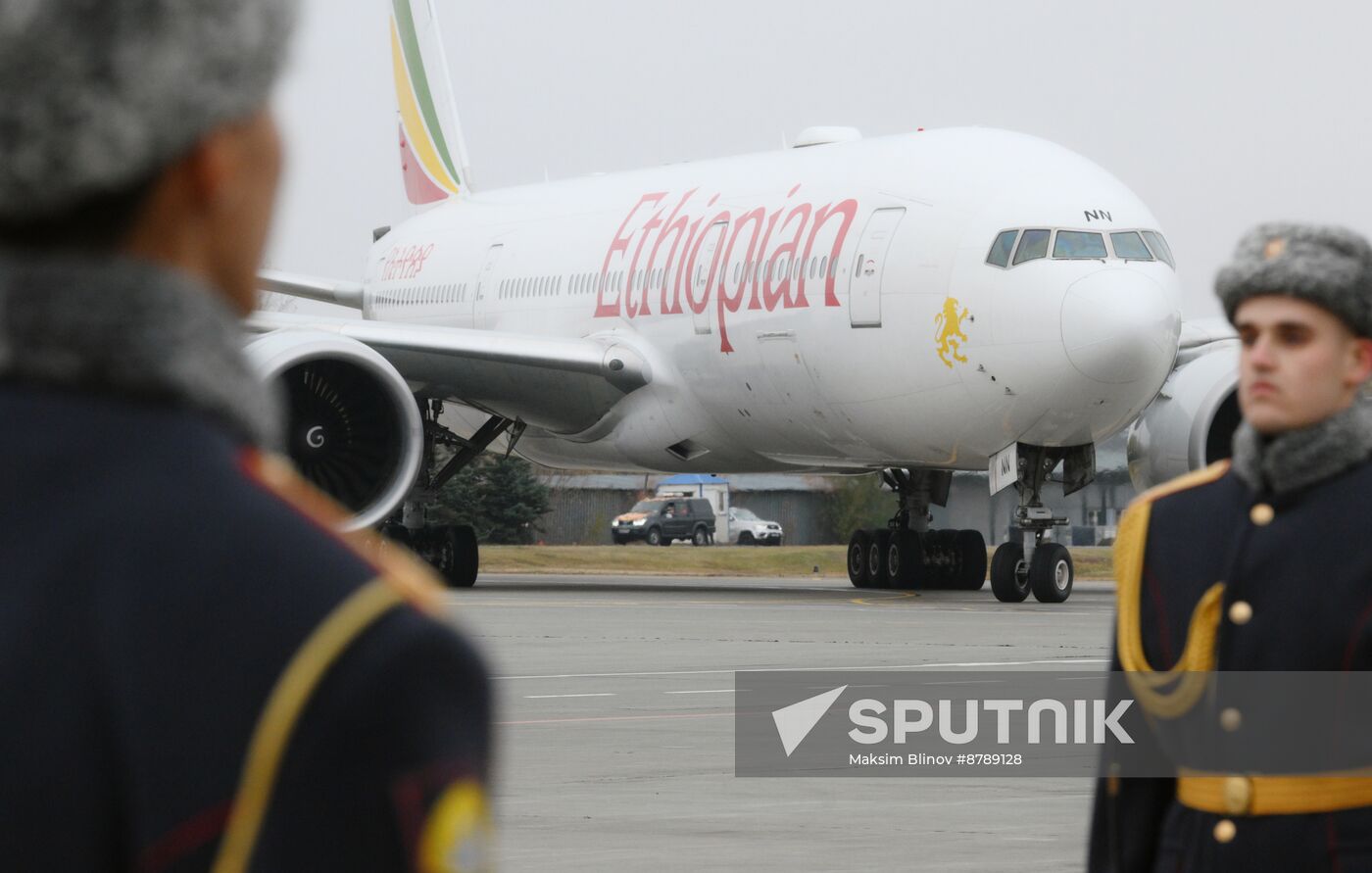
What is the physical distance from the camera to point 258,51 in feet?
3.54

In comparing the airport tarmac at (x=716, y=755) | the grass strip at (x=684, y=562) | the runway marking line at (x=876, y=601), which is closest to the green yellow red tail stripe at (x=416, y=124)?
the grass strip at (x=684, y=562)

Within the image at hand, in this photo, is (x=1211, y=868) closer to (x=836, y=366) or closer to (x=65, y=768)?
(x=65, y=768)

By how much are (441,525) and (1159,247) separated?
737 cm

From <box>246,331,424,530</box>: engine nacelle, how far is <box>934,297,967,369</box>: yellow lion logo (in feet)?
13.1

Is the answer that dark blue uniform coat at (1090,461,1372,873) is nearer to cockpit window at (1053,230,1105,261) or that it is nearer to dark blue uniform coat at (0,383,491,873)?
dark blue uniform coat at (0,383,491,873)

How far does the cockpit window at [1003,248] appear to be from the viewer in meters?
16.1

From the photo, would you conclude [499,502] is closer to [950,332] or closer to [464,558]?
[464,558]

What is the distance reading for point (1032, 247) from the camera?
16.1 m

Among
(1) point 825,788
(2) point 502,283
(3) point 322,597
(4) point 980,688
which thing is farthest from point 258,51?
(2) point 502,283

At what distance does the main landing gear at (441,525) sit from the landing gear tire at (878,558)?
12.0 feet

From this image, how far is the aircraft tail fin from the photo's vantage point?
89.0ft

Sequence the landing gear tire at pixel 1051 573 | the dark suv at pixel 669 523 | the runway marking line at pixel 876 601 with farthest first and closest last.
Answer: the dark suv at pixel 669 523 < the runway marking line at pixel 876 601 < the landing gear tire at pixel 1051 573

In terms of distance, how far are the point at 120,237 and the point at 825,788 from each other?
573cm

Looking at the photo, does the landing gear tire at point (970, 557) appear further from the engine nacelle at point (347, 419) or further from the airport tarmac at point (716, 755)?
the engine nacelle at point (347, 419)
